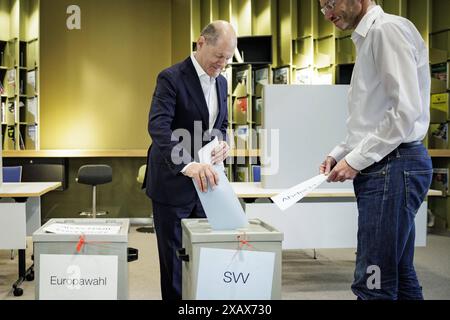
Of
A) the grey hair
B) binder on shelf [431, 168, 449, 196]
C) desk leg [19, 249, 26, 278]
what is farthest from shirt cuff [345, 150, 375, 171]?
binder on shelf [431, 168, 449, 196]

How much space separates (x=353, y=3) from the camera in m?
1.48

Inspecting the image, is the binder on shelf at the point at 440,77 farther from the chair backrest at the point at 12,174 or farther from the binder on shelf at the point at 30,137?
the binder on shelf at the point at 30,137

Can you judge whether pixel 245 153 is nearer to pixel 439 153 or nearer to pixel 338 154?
pixel 439 153

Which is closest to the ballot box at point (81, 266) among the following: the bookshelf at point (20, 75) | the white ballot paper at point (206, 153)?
the white ballot paper at point (206, 153)

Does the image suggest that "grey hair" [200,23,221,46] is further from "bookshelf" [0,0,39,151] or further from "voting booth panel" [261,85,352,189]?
"bookshelf" [0,0,39,151]

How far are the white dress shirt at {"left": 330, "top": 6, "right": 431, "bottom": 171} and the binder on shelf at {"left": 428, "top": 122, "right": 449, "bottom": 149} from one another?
15.3 ft

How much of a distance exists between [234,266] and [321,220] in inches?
68.4

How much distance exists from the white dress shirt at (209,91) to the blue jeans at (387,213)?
769mm

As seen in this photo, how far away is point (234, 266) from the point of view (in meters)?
1.36

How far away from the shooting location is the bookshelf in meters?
6.09


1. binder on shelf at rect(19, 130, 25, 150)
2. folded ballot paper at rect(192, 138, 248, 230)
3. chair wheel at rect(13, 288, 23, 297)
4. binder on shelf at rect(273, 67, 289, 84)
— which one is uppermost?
binder on shelf at rect(273, 67, 289, 84)

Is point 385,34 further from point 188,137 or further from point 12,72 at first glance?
point 12,72

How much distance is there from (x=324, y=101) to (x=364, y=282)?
177cm

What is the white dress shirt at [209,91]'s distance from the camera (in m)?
1.98
